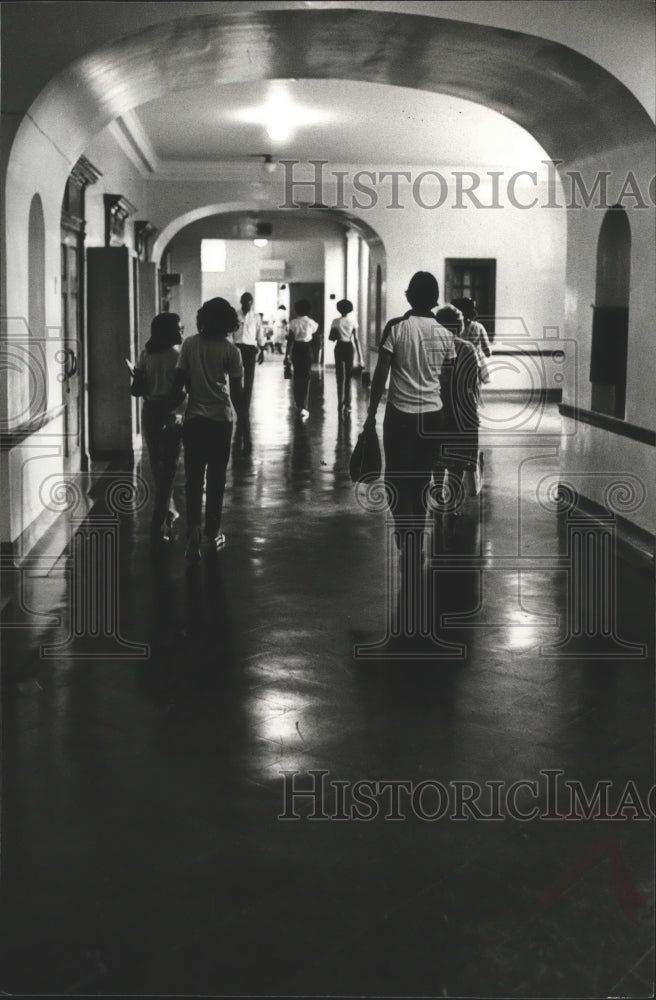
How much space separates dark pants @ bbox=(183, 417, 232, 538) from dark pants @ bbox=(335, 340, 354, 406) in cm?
833

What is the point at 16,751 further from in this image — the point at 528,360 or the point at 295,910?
the point at 528,360

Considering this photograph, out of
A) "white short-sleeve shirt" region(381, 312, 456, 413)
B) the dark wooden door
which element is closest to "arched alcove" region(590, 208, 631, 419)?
"white short-sleeve shirt" region(381, 312, 456, 413)

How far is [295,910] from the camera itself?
2.71m

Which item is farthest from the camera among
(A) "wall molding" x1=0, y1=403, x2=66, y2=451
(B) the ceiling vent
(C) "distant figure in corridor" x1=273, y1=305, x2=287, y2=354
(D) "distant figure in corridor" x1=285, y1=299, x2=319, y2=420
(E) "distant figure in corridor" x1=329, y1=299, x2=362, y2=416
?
(C) "distant figure in corridor" x1=273, y1=305, x2=287, y2=354

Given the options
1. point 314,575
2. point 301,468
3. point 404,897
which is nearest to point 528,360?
point 301,468

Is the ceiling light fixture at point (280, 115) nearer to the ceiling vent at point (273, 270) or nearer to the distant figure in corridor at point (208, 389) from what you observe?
the distant figure in corridor at point (208, 389)

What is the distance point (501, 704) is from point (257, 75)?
489 cm

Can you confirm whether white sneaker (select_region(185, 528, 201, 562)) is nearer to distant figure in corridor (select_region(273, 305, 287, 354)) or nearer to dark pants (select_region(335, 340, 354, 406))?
dark pants (select_region(335, 340, 354, 406))

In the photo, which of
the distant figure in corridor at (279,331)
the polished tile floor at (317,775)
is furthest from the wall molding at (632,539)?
the distant figure in corridor at (279,331)

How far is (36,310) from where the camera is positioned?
6969mm

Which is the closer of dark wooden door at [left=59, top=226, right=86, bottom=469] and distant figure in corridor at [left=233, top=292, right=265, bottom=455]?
dark wooden door at [left=59, top=226, right=86, bottom=469]

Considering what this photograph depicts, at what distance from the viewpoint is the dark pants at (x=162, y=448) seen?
6.45 meters

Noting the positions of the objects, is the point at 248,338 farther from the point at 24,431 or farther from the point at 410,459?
the point at 410,459

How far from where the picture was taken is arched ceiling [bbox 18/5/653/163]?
20.1 ft
